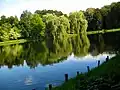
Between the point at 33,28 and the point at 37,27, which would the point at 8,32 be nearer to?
the point at 33,28

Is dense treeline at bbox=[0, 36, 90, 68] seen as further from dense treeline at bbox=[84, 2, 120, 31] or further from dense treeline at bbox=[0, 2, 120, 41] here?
dense treeline at bbox=[84, 2, 120, 31]

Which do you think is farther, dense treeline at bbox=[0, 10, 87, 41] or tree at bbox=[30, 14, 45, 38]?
tree at bbox=[30, 14, 45, 38]

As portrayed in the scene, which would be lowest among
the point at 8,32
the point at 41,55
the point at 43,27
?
the point at 41,55

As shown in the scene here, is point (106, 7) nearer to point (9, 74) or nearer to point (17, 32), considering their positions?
point (17, 32)

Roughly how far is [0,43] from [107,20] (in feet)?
152

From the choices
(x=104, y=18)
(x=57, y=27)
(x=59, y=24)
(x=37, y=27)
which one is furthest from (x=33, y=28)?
(x=104, y=18)

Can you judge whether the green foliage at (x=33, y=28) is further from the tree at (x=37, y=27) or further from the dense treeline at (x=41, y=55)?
the dense treeline at (x=41, y=55)

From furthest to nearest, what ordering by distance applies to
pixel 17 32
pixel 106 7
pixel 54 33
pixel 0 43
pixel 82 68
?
pixel 106 7 < pixel 17 32 < pixel 0 43 < pixel 54 33 < pixel 82 68

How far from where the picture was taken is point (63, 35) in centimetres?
11312

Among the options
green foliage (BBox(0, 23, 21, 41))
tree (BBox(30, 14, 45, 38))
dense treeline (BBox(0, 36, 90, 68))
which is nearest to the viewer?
dense treeline (BBox(0, 36, 90, 68))

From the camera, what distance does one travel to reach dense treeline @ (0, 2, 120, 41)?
4476 inches

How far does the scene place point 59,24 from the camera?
365ft

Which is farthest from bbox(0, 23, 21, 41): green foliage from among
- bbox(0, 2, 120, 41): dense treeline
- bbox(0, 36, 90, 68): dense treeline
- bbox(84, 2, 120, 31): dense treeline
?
bbox(84, 2, 120, 31): dense treeline

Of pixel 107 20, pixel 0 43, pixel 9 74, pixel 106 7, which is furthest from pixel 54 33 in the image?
pixel 9 74
